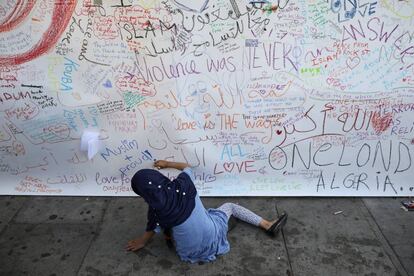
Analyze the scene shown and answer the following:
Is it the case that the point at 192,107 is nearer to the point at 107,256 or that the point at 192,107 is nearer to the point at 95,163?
the point at 95,163

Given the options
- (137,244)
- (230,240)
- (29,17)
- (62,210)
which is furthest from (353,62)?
(62,210)

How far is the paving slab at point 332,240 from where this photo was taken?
3.45 m

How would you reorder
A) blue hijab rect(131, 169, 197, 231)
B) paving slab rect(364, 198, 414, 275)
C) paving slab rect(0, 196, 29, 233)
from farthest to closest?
paving slab rect(0, 196, 29, 233) < paving slab rect(364, 198, 414, 275) < blue hijab rect(131, 169, 197, 231)

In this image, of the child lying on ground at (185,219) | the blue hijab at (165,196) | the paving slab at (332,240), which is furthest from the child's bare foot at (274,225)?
the blue hijab at (165,196)

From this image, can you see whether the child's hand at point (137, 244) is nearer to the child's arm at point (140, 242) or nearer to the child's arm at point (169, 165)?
the child's arm at point (140, 242)

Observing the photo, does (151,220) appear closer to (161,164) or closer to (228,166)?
(161,164)

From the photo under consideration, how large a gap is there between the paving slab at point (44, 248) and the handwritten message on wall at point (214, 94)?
631 millimetres

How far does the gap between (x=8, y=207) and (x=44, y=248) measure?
39.0 inches

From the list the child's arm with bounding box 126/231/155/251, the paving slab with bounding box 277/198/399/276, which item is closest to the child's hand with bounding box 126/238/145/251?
the child's arm with bounding box 126/231/155/251

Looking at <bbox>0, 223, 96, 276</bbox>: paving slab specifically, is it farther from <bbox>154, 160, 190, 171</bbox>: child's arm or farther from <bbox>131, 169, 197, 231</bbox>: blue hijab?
<bbox>131, 169, 197, 231</bbox>: blue hijab

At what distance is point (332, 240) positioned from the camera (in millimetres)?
3771

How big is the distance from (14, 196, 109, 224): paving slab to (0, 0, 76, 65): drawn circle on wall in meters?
1.63

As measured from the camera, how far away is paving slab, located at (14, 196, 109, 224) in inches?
164

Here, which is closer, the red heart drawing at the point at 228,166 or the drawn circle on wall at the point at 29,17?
the drawn circle on wall at the point at 29,17
